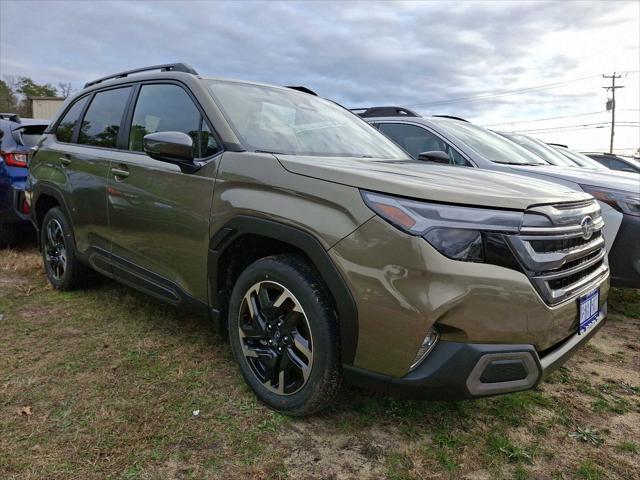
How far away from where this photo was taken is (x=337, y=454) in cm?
209

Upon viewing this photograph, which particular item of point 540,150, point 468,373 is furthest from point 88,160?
point 540,150

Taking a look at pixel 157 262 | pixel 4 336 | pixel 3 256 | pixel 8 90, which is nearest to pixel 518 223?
pixel 157 262

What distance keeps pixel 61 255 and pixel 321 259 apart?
3.13 meters

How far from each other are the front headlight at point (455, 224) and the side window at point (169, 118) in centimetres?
121

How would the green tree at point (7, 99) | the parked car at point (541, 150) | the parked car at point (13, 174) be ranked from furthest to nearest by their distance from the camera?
1. the green tree at point (7, 99)
2. the parked car at point (541, 150)
3. the parked car at point (13, 174)

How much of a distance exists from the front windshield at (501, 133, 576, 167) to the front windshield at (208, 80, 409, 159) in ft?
10.1

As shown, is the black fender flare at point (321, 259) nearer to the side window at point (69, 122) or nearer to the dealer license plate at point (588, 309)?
the dealer license plate at point (588, 309)

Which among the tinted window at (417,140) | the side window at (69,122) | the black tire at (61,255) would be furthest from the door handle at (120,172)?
the tinted window at (417,140)

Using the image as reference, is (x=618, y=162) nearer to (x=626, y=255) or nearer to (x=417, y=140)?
(x=417, y=140)

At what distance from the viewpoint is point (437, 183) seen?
2.02 metres

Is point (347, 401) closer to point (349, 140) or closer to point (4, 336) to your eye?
point (349, 140)

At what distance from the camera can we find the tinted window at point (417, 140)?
4867 millimetres

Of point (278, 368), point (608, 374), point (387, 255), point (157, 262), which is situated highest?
point (387, 255)

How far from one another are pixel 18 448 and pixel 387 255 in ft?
5.72
